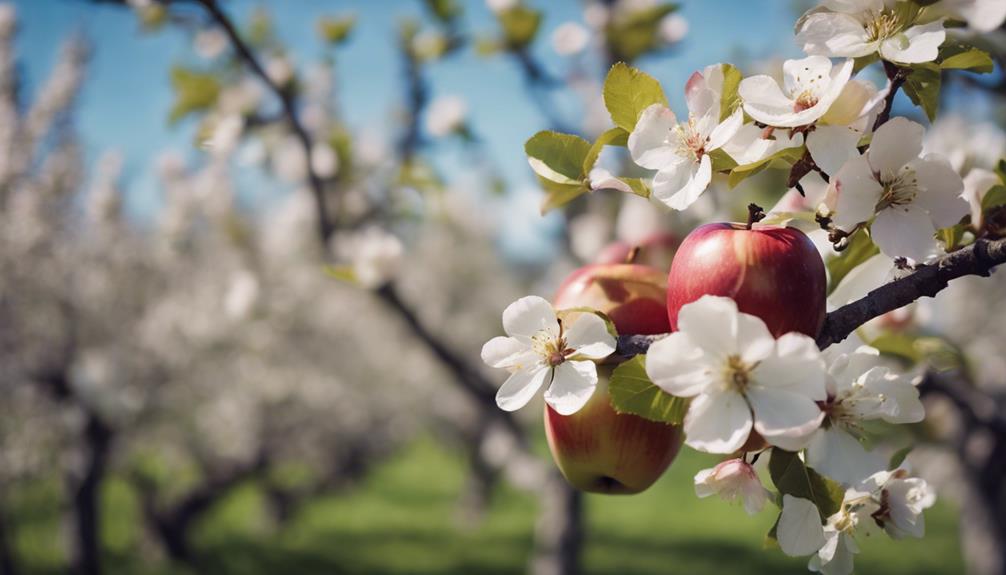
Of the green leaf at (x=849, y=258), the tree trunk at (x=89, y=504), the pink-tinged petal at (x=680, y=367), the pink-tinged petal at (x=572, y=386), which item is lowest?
the tree trunk at (x=89, y=504)

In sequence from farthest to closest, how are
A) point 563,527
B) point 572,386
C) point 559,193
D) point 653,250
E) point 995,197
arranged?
point 563,527, point 653,250, point 559,193, point 995,197, point 572,386

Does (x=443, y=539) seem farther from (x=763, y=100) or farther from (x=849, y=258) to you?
(x=763, y=100)

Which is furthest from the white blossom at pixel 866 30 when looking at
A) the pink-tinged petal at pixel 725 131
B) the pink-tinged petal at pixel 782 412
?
the pink-tinged petal at pixel 782 412

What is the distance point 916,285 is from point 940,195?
85 mm

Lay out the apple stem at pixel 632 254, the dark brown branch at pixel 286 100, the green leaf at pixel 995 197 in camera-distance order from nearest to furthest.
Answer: the green leaf at pixel 995 197
the apple stem at pixel 632 254
the dark brown branch at pixel 286 100

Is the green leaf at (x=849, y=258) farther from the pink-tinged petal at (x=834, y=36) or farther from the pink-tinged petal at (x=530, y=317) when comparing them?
the pink-tinged petal at (x=530, y=317)

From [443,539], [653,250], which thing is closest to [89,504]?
[443,539]

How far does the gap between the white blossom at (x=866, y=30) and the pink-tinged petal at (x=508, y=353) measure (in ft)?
1.31

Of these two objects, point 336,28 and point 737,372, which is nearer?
point 737,372

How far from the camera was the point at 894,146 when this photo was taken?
1.95ft

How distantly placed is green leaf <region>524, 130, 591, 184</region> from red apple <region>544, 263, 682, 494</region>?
14cm

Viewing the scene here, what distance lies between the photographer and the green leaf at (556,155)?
740 mm

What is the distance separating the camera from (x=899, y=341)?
2.92ft

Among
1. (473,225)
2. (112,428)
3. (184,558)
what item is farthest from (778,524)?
(473,225)
